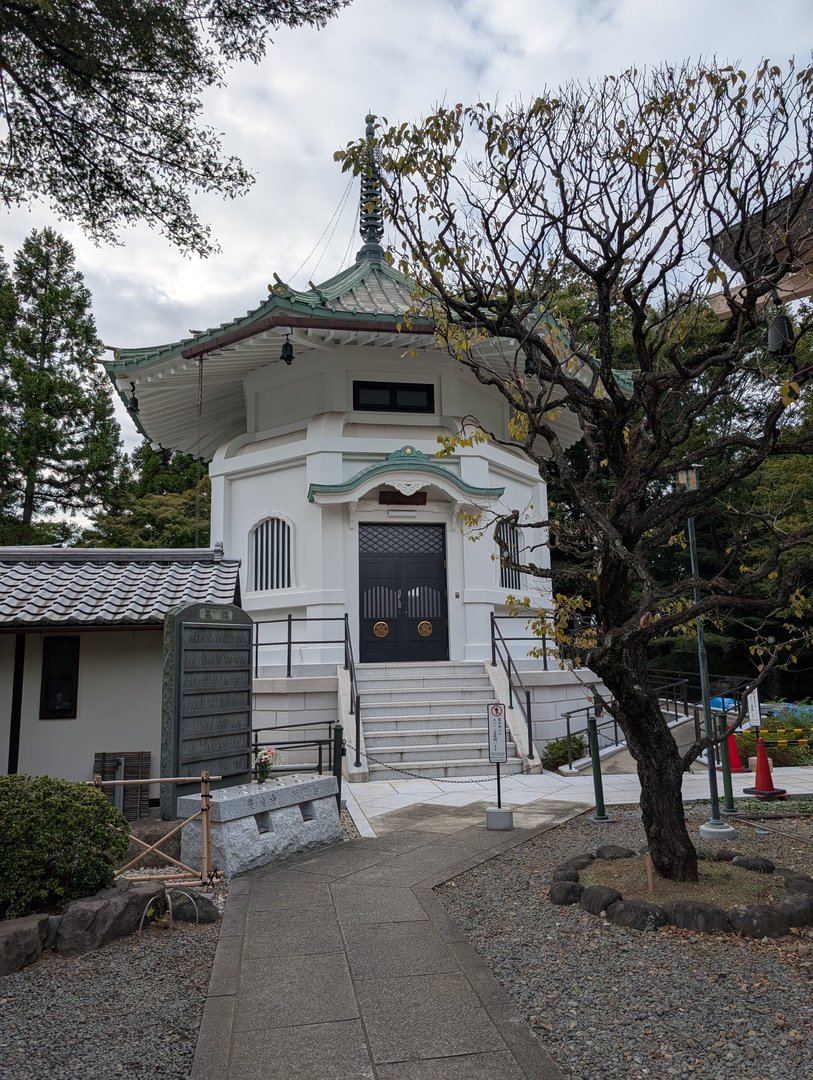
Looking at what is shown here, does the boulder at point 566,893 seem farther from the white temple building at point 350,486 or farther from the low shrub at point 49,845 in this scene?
the white temple building at point 350,486

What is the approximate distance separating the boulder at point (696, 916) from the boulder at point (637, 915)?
73 millimetres

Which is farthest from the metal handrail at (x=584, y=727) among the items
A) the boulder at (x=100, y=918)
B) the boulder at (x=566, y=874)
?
the boulder at (x=100, y=918)

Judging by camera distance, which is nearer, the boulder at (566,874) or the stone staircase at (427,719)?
the boulder at (566,874)

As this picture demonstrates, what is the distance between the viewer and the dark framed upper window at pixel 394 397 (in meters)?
17.8

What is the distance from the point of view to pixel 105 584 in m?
9.76

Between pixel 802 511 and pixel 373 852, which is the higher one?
pixel 802 511

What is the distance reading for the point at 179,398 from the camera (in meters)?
19.6

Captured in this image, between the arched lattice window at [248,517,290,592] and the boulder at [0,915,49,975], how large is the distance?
39.7 feet

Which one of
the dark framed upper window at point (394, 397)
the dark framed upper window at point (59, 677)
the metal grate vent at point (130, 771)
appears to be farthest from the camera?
the dark framed upper window at point (394, 397)

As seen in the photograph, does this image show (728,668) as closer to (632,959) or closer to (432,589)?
(432,589)

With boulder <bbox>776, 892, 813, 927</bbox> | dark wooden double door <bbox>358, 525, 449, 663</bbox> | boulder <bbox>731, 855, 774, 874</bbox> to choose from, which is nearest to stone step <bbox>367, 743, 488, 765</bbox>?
dark wooden double door <bbox>358, 525, 449, 663</bbox>

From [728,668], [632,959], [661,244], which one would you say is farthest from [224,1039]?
[728,668]

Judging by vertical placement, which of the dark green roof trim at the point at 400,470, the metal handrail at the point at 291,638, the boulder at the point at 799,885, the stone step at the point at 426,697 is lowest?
the boulder at the point at 799,885

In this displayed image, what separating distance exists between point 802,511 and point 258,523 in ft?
54.8
